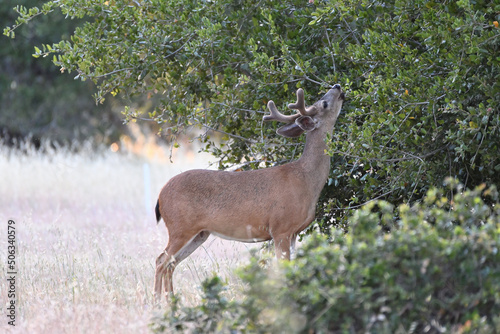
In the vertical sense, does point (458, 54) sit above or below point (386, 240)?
above

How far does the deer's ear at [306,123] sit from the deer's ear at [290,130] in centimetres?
7

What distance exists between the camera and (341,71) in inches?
300

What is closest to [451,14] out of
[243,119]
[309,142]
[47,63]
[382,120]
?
[382,120]

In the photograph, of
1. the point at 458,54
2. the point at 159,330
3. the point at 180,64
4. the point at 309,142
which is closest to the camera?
the point at 159,330

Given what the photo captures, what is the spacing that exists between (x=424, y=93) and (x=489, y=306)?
7.93ft

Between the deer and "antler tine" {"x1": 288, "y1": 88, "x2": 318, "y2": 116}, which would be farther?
"antler tine" {"x1": 288, "y1": 88, "x2": 318, "y2": 116}

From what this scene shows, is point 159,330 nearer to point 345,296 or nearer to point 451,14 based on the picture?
point 345,296

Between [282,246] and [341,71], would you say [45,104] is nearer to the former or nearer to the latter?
[341,71]

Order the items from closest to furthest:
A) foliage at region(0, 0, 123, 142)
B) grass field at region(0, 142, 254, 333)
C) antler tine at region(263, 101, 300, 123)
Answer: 1. grass field at region(0, 142, 254, 333)
2. antler tine at region(263, 101, 300, 123)
3. foliage at region(0, 0, 123, 142)

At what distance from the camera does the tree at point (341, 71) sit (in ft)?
19.6

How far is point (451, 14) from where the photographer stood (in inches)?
242

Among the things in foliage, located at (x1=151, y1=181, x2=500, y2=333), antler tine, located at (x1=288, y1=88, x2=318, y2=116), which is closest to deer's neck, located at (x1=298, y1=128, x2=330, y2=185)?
antler tine, located at (x1=288, y1=88, x2=318, y2=116)

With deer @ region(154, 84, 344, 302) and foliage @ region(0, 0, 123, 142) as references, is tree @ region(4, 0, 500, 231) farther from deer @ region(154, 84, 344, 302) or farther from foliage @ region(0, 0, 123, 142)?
foliage @ region(0, 0, 123, 142)

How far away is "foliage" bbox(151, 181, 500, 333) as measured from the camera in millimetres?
3863
